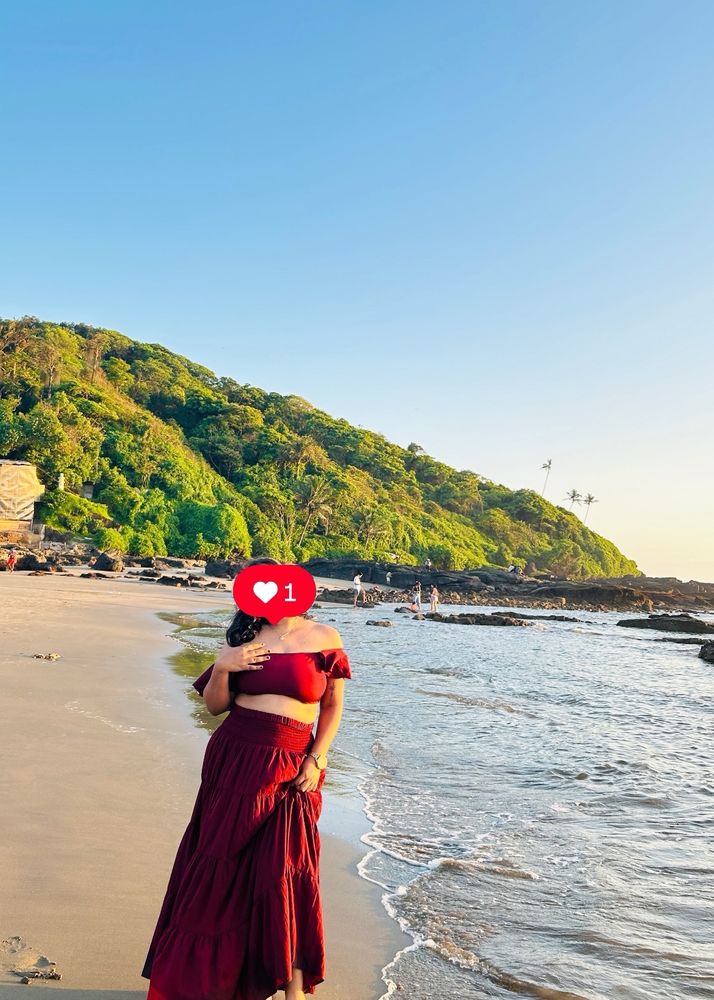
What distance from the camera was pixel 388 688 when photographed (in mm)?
13445

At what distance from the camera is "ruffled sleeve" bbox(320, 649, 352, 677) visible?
314cm

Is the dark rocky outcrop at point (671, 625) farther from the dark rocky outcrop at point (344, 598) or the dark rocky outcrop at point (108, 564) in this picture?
the dark rocky outcrop at point (108, 564)

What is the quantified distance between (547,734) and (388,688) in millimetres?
3649

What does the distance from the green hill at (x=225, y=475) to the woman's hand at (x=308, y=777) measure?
146 feet

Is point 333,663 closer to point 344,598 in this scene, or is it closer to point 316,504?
point 344,598

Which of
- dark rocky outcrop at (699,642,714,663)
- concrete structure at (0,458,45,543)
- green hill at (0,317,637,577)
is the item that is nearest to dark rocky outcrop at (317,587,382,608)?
green hill at (0,317,637,577)

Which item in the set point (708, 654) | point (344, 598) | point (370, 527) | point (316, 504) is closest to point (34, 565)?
point (344, 598)

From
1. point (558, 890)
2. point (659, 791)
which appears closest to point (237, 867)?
point (558, 890)

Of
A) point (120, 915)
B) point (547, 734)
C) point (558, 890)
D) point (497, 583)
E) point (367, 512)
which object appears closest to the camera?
point (120, 915)

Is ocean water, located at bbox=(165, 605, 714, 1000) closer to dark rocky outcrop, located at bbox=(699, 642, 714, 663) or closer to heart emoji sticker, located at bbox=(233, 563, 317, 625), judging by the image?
heart emoji sticker, located at bbox=(233, 563, 317, 625)

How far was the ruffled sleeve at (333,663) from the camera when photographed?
3141 mm

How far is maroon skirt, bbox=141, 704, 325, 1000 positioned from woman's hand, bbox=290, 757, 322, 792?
21mm

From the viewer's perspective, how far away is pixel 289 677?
305 cm

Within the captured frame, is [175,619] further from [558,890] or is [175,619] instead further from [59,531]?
[59,531]
